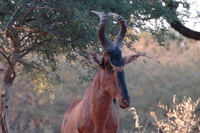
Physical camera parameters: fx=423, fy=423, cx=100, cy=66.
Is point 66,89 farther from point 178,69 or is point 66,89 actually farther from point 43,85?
point 43,85

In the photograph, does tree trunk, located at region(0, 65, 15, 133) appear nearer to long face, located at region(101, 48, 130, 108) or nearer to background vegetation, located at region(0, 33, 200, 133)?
long face, located at region(101, 48, 130, 108)

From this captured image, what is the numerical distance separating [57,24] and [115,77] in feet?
10.2

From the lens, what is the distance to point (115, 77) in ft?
18.4

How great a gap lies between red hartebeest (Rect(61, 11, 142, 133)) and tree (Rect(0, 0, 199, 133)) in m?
1.11

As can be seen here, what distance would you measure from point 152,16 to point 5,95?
3667mm

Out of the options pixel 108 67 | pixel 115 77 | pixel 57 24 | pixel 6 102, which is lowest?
pixel 6 102

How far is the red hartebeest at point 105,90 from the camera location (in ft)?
18.4

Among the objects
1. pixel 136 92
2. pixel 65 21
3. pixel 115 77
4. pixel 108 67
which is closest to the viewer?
pixel 115 77

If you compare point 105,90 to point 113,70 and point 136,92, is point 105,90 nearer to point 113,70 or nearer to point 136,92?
point 113,70

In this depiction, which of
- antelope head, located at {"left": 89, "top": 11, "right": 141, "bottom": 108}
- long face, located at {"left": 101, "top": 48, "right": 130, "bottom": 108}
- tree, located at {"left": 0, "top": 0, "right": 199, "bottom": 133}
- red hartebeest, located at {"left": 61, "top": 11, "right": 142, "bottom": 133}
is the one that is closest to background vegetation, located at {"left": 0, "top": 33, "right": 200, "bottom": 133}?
tree, located at {"left": 0, "top": 0, "right": 199, "bottom": 133}

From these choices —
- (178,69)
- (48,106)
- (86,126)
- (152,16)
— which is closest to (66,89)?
(48,106)

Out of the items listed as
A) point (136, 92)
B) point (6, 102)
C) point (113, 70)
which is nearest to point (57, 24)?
point (6, 102)

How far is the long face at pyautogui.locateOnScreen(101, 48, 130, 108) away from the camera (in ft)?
17.9

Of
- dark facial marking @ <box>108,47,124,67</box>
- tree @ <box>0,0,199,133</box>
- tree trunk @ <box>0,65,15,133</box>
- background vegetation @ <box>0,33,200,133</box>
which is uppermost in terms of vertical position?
tree @ <box>0,0,199,133</box>
